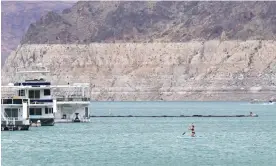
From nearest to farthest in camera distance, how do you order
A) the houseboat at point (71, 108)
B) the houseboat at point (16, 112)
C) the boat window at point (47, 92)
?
the houseboat at point (16, 112)
the boat window at point (47, 92)
the houseboat at point (71, 108)

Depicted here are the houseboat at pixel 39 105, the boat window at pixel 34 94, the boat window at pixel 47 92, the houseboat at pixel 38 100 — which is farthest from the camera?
the boat window at pixel 47 92

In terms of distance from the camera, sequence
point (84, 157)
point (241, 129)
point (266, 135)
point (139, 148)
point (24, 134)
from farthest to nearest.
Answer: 1. point (241, 129)
2. point (266, 135)
3. point (24, 134)
4. point (139, 148)
5. point (84, 157)

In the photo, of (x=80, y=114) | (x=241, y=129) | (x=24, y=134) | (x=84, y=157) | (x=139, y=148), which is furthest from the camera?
(x=80, y=114)

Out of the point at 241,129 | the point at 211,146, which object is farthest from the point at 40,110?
the point at 211,146

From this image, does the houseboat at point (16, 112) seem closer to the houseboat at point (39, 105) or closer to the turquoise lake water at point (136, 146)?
the houseboat at point (39, 105)

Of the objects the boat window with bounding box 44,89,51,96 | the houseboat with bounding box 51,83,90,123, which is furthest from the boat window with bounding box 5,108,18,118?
the houseboat with bounding box 51,83,90,123

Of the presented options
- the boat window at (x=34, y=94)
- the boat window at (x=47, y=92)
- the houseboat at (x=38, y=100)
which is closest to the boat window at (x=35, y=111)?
the houseboat at (x=38, y=100)

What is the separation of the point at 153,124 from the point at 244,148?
32.8 metres

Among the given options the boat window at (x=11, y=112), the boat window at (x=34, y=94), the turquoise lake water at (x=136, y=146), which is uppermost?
the boat window at (x=34, y=94)

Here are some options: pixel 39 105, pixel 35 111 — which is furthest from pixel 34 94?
pixel 39 105

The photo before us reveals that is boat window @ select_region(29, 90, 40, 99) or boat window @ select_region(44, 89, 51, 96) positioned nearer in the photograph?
boat window @ select_region(29, 90, 40, 99)

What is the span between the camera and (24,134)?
70.9 metres

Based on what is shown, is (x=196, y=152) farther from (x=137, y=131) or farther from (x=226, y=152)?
(x=137, y=131)

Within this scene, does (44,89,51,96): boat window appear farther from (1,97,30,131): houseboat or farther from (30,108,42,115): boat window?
(1,97,30,131): houseboat
